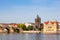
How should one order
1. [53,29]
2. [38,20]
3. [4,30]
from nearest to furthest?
[4,30] → [53,29] → [38,20]

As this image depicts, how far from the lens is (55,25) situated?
11662 centimetres

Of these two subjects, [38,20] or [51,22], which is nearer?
[51,22]

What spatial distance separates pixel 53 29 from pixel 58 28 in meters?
5.19

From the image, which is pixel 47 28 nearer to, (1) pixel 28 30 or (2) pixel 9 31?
(1) pixel 28 30

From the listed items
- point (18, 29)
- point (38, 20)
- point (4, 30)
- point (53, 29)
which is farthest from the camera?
point (38, 20)

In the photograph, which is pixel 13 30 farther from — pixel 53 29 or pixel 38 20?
pixel 38 20

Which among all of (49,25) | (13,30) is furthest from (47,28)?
(13,30)

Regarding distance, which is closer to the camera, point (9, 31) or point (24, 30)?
point (9, 31)

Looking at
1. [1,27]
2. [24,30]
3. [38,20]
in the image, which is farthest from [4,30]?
[38,20]

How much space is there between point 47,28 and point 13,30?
64.3ft

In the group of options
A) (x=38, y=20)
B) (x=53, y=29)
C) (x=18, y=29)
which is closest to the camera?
(x=18, y=29)

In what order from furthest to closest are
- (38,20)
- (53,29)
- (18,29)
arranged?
(38,20) < (53,29) < (18,29)

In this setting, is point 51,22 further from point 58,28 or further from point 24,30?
Answer: point 24,30

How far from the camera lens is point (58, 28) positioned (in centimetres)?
12000
